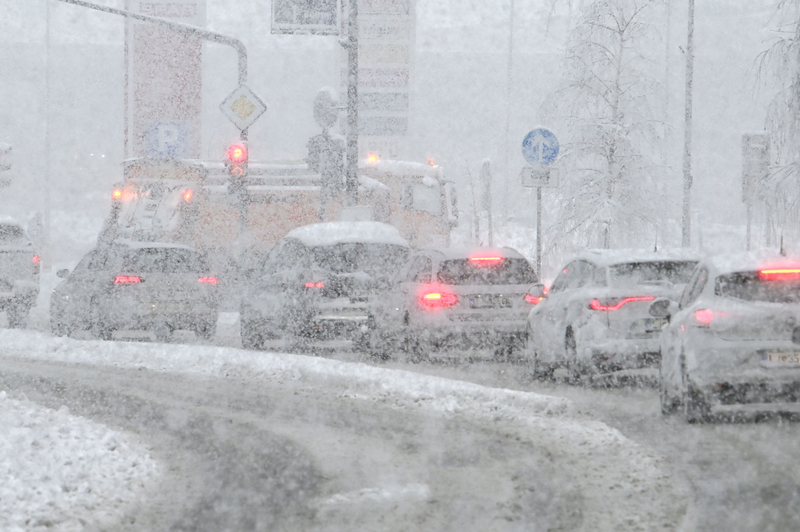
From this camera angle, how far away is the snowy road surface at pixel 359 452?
22.5 ft

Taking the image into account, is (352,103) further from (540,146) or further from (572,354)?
(572,354)

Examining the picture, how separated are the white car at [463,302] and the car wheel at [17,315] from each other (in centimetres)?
929

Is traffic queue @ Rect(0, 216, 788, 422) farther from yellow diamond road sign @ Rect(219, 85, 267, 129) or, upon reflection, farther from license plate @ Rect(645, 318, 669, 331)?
yellow diamond road sign @ Rect(219, 85, 267, 129)

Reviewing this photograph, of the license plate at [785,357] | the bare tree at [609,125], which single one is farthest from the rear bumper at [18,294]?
the license plate at [785,357]

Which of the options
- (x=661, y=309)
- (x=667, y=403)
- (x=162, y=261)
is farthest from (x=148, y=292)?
(x=667, y=403)

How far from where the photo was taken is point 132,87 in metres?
36.7

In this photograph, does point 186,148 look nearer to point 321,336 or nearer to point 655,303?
point 321,336

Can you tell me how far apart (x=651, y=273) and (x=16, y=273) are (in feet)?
45.0

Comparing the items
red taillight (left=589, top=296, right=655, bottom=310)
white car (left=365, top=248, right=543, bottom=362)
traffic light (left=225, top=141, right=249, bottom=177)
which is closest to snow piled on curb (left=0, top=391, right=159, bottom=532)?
red taillight (left=589, top=296, right=655, bottom=310)

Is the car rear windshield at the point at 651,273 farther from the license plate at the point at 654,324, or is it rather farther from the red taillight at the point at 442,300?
the red taillight at the point at 442,300

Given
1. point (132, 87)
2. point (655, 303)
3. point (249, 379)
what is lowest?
point (249, 379)

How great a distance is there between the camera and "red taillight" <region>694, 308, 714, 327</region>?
10.4 meters

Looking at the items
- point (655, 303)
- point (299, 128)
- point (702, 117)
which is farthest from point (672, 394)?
point (299, 128)

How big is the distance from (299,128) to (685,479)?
71.2m
